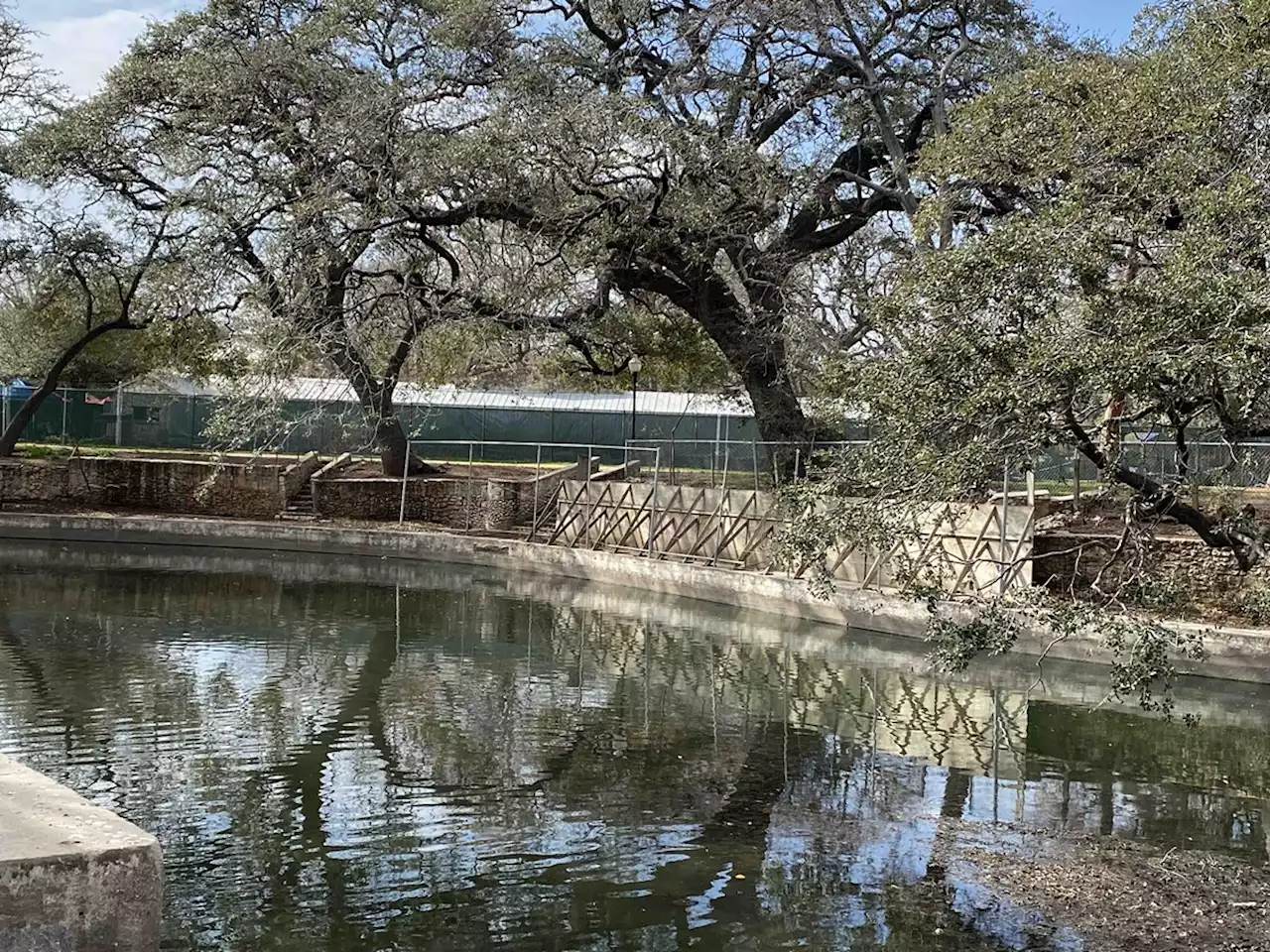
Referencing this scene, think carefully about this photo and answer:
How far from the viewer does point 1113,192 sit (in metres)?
13.4

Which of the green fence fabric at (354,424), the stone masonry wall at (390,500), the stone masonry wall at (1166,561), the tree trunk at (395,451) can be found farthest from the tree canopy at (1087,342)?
the green fence fabric at (354,424)

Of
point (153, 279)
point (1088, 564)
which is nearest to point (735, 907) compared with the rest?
point (1088, 564)

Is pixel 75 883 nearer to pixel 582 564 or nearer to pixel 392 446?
pixel 582 564

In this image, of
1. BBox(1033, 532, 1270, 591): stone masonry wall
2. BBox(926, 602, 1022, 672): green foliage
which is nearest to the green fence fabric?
BBox(1033, 532, 1270, 591): stone masonry wall

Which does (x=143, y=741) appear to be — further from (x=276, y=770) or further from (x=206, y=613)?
(x=206, y=613)

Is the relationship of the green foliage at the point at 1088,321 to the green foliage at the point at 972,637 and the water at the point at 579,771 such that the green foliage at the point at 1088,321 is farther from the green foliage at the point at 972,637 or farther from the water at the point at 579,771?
the water at the point at 579,771

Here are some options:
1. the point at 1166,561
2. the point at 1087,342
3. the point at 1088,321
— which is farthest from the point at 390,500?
the point at 1087,342

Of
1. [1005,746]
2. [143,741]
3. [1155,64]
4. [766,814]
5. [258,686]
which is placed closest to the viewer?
[766,814]

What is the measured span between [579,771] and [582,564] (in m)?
14.7

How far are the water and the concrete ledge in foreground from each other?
1.49 m

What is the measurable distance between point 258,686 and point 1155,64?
42.2 ft

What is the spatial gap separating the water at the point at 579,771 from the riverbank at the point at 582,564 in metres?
0.71

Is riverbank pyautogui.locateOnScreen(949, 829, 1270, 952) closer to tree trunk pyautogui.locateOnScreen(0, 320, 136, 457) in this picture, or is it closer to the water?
the water

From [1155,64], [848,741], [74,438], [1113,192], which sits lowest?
[848,741]
